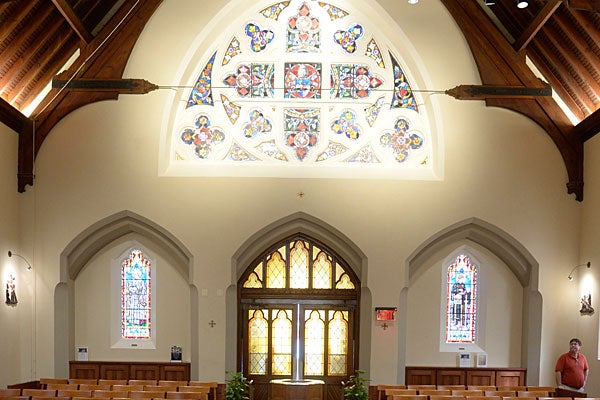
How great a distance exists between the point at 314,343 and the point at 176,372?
111 inches

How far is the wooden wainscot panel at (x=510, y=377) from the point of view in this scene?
13641mm

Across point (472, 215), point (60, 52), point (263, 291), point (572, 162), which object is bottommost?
point (263, 291)

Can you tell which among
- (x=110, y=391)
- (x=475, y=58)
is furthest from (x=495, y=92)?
(x=110, y=391)

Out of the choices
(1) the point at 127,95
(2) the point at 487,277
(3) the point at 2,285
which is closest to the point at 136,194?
(1) the point at 127,95

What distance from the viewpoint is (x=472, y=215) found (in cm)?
1308

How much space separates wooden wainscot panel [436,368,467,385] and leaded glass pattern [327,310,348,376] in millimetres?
1900

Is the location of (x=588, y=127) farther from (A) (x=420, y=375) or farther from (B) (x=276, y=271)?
(B) (x=276, y=271)

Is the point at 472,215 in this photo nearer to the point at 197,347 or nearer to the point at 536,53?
the point at 536,53

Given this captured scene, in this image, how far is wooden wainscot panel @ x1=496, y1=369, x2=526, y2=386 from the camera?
13641 mm

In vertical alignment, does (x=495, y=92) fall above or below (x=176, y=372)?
above

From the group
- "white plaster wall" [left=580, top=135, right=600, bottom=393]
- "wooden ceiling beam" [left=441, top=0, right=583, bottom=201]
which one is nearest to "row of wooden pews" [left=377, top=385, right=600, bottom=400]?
"white plaster wall" [left=580, top=135, right=600, bottom=393]

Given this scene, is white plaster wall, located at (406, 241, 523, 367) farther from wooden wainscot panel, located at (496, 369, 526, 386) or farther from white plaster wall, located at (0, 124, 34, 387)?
white plaster wall, located at (0, 124, 34, 387)

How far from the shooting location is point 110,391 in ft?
33.9

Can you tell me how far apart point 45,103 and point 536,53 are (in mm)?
9111
